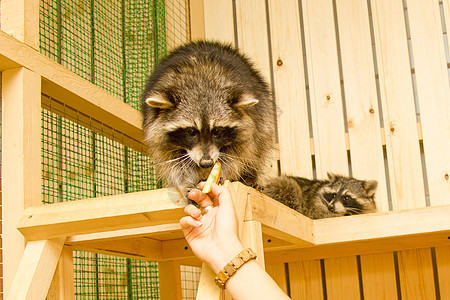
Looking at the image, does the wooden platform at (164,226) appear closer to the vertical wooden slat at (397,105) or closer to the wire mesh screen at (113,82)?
the vertical wooden slat at (397,105)

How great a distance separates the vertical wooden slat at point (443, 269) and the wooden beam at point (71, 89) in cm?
185

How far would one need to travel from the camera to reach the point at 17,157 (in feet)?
7.16

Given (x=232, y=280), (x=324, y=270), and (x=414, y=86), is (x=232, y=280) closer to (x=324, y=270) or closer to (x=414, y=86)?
(x=324, y=270)

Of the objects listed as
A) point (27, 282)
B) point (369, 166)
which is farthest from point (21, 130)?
point (369, 166)

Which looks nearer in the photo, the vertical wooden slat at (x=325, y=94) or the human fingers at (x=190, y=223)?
the human fingers at (x=190, y=223)

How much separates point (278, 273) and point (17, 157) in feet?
6.39

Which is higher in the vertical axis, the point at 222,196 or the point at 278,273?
the point at 222,196

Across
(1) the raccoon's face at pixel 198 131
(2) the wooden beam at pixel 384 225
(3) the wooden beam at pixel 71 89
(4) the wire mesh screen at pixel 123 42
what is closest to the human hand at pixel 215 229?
(1) the raccoon's face at pixel 198 131

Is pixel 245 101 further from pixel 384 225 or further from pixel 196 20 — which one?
pixel 196 20

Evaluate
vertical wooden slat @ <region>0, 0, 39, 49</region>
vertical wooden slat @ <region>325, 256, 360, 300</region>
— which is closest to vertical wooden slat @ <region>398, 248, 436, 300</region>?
vertical wooden slat @ <region>325, 256, 360, 300</region>

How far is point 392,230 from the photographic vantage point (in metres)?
2.64

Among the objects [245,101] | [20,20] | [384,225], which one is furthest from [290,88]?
[20,20]

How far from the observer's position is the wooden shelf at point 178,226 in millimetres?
1969

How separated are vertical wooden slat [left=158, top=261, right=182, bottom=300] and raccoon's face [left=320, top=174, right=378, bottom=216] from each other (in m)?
1.04
